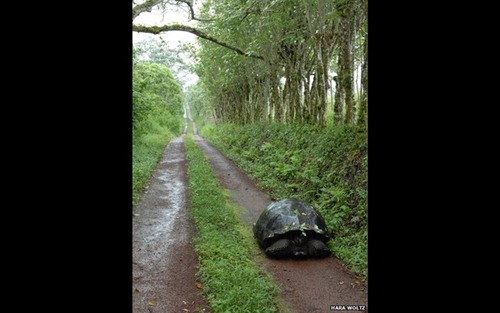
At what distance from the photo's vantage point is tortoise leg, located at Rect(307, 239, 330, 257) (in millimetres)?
5402

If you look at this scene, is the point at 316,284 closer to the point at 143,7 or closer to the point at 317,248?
the point at 317,248

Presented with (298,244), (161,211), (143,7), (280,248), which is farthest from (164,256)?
(143,7)

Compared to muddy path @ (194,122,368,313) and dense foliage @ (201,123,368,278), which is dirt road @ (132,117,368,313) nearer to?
muddy path @ (194,122,368,313)

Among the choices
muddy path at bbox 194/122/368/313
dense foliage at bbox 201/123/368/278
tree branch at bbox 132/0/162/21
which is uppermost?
tree branch at bbox 132/0/162/21

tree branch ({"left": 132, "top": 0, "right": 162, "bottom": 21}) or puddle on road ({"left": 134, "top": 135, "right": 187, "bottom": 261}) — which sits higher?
tree branch ({"left": 132, "top": 0, "right": 162, "bottom": 21})

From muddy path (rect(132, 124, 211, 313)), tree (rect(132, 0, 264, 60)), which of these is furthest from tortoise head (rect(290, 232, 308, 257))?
tree (rect(132, 0, 264, 60))

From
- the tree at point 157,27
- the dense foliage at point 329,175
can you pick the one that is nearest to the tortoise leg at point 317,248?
the dense foliage at point 329,175

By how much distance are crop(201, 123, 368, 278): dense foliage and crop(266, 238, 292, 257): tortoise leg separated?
2.81 ft

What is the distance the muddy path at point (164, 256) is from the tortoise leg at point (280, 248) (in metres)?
1.22

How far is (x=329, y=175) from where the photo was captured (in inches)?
322

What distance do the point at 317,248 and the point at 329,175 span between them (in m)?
3.07
